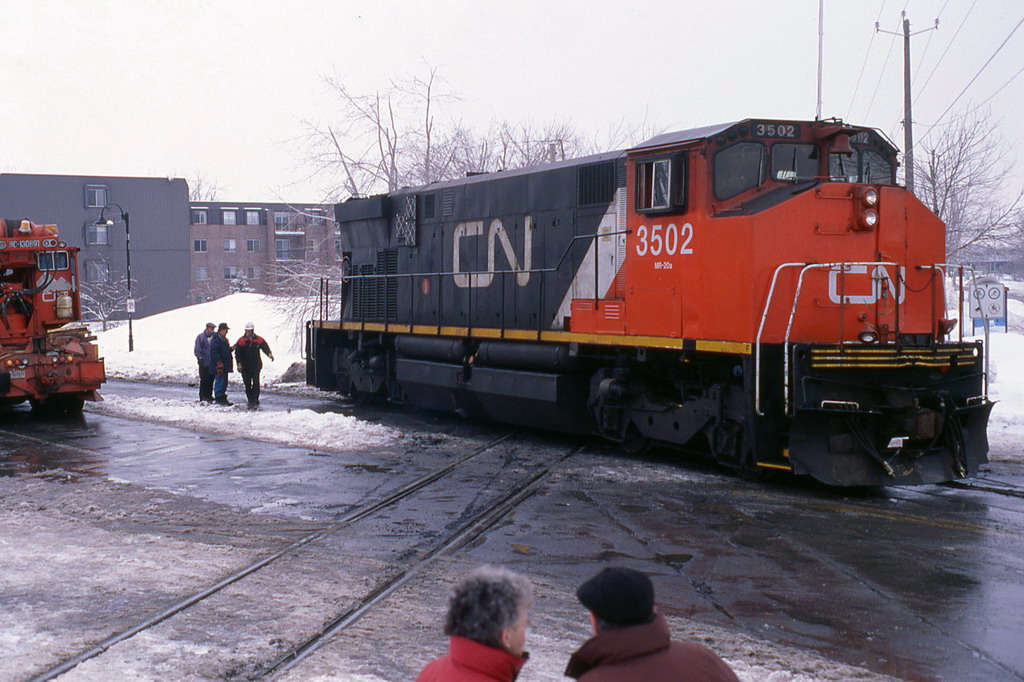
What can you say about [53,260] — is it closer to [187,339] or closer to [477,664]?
[477,664]

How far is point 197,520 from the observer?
9.27m

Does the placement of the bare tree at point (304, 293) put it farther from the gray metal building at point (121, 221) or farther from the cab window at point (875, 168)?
the gray metal building at point (121, 221)

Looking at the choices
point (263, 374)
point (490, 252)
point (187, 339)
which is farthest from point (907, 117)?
point (187, 339)

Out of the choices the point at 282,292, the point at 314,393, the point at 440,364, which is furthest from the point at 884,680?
the point at 282,292

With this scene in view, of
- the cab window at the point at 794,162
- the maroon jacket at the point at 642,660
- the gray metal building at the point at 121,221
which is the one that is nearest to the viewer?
the maroon jacket at the point at 642,660

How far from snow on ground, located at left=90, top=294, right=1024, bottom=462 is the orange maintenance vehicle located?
3.81 ft

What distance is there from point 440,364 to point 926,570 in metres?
9.65

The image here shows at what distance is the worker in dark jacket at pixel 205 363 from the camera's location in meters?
20.0

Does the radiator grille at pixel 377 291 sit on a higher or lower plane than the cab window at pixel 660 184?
lower

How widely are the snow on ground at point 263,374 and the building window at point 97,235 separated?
56.5 feet

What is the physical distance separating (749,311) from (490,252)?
19.1 ft

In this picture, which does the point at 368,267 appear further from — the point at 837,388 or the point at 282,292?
the point at 282,292

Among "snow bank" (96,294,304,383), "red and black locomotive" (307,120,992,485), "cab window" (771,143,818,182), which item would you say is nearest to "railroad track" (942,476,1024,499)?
"red and black locomotive" (307,120,992,485)

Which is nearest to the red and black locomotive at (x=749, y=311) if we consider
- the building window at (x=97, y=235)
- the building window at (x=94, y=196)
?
the building window at (x=97, y=235)
